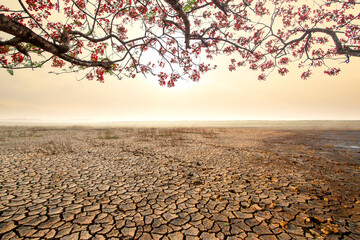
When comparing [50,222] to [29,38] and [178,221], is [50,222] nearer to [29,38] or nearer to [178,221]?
[178,221]

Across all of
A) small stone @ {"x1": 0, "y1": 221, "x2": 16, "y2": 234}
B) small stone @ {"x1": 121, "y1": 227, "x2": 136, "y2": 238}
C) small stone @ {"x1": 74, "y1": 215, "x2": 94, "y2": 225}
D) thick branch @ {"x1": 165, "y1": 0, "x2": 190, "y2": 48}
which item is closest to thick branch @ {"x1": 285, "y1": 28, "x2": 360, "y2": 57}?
thick branch @ {"x1": 165, "y1": 0, "x2": 190, "y2": 48}

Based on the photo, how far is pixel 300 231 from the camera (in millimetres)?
2559

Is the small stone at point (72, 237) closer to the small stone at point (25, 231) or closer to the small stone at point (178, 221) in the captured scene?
the small stone at point (25, 231)

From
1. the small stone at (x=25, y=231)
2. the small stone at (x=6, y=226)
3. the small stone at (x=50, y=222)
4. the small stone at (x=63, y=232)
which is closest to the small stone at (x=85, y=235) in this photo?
the small stone at (x=63, y=232)

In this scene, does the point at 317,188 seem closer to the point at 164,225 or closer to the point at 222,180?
the point at 222,180

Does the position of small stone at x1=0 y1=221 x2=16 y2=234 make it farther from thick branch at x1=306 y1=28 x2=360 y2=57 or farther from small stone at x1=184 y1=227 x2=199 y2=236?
thick branch at x1=306 y1=28 x2=360 y2=57

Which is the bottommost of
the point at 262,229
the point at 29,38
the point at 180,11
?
the point at 262,229

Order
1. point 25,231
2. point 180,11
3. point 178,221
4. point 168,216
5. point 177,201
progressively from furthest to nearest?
1. point 180,11
2. point 177,201
3. point 168,216
4. point 178,221
5. point 25,231

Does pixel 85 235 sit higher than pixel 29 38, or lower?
lower

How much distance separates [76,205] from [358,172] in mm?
8578

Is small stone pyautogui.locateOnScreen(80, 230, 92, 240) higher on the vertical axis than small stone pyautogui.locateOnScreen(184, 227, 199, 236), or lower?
higher

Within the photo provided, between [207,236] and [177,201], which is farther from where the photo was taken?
[177,201]

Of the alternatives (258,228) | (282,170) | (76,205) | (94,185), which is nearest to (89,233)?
A: (76,205)

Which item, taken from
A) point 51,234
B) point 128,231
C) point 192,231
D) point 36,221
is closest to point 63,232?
point 51,234
